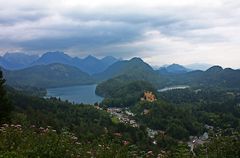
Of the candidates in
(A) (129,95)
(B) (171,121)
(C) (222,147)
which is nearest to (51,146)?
(C) (222,147)

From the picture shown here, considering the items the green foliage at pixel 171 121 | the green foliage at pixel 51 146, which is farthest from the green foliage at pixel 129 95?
the green foliage at pixel 51 146

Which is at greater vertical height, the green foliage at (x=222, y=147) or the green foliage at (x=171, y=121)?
the green foliage at (x=222, y=147)

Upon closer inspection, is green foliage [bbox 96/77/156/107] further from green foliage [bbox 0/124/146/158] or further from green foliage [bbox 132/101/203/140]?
green foliage [bbox 0/124/146/158]

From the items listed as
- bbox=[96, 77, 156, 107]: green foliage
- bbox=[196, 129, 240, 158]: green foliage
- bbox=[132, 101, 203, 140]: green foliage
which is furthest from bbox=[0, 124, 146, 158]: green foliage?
bbox=[96, 77, 156, 107]: green foliage

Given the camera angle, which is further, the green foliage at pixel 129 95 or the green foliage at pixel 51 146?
the green foliage at pixel 129 95

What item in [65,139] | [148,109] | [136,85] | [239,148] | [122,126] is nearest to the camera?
[65,139]

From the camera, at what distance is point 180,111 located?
100188 millimetres

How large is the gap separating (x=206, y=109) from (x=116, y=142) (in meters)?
111

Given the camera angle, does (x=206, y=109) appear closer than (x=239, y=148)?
No

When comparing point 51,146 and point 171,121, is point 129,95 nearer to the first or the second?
point 171,121

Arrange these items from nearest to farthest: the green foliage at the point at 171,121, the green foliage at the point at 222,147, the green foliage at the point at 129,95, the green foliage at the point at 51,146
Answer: the green foliage at the point at 51,146
the green foliage at the point at 222,147
the green foliage at the point at 171,121
the green foliage at the point at 129,95

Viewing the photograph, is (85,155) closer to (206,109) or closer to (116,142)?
(116,142)

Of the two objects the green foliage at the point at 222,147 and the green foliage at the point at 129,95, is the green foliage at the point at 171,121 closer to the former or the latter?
the green foliage at the point at 129,95

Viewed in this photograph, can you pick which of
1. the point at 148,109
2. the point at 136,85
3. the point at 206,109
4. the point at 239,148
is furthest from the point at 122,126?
the point at 136,85
